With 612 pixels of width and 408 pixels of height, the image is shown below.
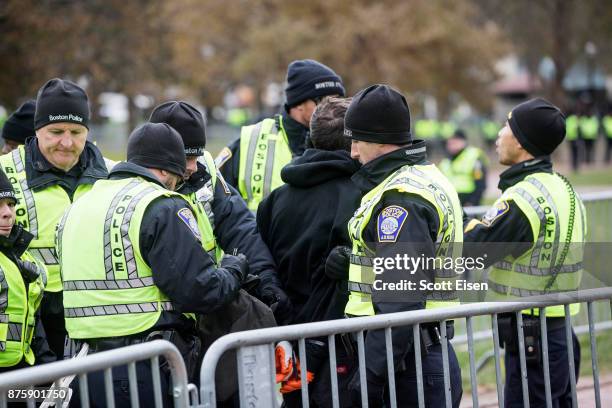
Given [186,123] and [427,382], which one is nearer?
[427,382]

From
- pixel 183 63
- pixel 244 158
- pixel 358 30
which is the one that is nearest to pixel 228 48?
pixel 183 63

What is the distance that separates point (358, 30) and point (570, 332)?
32.2m

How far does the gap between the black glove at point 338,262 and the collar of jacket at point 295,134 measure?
1720mm

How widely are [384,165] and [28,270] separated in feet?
5.80

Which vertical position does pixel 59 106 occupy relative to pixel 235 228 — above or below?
above

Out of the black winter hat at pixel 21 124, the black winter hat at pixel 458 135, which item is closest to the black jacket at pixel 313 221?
the black winter hat at pixel 21 124

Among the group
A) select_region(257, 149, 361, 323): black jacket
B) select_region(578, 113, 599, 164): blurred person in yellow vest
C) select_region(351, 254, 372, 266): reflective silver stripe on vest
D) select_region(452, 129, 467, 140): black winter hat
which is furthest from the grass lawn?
select_region(578, 113, 599, 164): blurred person in yellow vest

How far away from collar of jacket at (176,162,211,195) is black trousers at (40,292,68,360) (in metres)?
0.92

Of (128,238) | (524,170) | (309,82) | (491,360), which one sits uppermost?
(309,82)

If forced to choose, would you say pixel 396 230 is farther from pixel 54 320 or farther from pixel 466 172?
pixel 466 172

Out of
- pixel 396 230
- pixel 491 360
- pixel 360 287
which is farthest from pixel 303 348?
pixel 491 360

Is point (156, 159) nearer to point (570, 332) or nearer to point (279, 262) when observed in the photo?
point (279, 262)

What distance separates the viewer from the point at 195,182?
4.86 m

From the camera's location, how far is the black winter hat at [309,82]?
5910 mm
